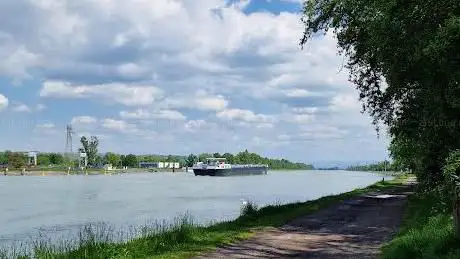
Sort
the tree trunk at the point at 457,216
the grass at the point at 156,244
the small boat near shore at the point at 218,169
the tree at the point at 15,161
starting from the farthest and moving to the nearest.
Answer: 1. the tree at the point at 15,161
2. the small boat near shore at the point at 218,169
3. the grass at the point at 156,244
4. the tree trunk at the point at 457,216

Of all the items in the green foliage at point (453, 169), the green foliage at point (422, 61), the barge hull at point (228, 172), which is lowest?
the barge hull at point (228, 172)

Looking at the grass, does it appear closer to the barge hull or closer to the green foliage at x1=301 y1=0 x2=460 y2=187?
the green foliage at x1=301 y1=0 x2=460 y2=187

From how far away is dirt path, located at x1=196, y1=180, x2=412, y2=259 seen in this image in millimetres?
16656

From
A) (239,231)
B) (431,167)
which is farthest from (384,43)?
(239,231)

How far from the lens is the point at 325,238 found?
66.9 ft

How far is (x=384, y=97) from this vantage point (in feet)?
64.1

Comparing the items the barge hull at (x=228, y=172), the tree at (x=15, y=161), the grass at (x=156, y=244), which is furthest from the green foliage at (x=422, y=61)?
the tree at (x=15, y=161)

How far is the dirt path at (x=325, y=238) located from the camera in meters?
16.7

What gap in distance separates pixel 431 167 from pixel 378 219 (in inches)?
536

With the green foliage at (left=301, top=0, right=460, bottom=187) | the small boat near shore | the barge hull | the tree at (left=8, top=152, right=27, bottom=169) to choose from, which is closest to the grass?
the green foliage at (left=301, top=0, right=460, bottom=187)

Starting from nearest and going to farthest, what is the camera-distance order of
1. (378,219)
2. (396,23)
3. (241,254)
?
(396,23)
(241,254)
(378,219)

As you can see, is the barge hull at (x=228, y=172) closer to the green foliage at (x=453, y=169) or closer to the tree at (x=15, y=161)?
the tree at (x=15, y=161)

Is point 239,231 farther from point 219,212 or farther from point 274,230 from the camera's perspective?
point 219,212

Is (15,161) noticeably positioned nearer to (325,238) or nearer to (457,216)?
(325,238)
